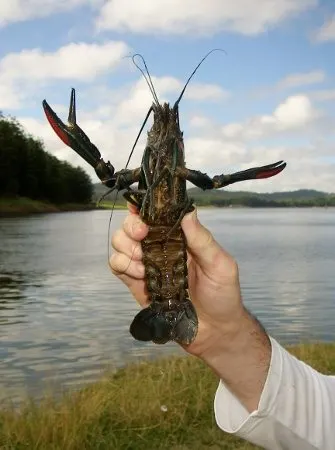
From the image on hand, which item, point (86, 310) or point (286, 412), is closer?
point (286, 412)

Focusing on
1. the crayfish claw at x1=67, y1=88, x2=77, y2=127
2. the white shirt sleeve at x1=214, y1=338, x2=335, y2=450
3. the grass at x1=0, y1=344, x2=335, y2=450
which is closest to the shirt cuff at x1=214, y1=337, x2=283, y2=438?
the white shirt sleeve at x1=214, y1=338, x2=335, y2=450

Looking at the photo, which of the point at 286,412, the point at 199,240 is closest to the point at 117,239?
the point at 199,240

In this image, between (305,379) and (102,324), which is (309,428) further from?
(102,324)

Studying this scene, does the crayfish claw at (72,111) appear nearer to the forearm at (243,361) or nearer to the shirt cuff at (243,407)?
the forearm at (243,361)

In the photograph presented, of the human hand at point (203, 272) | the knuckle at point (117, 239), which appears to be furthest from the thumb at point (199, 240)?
the knuckle at point (117, 239)

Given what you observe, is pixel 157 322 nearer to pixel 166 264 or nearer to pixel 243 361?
pixel 166 264

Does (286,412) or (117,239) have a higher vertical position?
(117,239)
